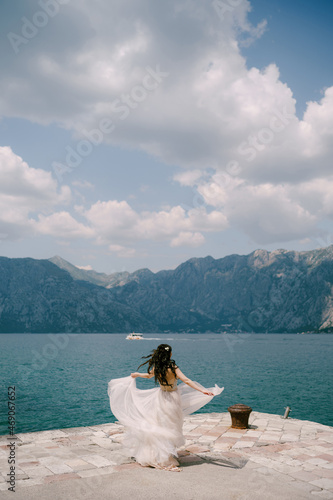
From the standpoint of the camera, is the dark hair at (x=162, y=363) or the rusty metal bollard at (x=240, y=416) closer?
the dark hair at (x=162, y=363)

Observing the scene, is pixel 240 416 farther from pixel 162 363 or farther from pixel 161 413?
pixel 162 363

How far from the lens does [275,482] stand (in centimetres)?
779

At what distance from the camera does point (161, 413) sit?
880 centimetres

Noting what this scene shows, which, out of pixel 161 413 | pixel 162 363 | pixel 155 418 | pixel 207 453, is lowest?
pixel 207 453

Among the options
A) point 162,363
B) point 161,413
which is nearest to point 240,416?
point 161,413

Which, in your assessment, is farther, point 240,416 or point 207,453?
point 240,416

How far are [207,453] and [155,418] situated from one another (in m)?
2.20

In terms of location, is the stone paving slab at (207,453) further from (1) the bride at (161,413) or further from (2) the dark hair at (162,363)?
(2) the dark hair at (162,363)

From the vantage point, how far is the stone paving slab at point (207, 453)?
26.7 ft

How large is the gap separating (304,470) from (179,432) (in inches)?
116

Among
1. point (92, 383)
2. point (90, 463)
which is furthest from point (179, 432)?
point (92, 383)

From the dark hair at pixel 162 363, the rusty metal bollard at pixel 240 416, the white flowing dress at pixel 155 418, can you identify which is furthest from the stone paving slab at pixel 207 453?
the dark hair at pixel 162 363

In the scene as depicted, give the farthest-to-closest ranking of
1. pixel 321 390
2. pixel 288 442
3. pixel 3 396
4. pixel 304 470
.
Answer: pixel 321 390 < pixel 3 396 < pixel 288 442 < pixel 304 470

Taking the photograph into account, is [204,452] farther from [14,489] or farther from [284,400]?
[284,400]
